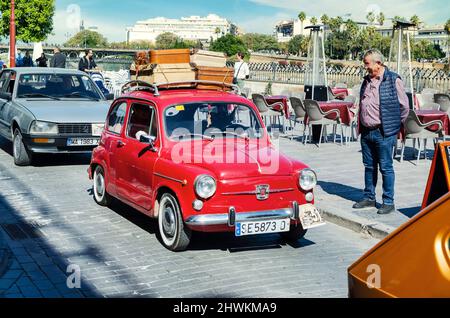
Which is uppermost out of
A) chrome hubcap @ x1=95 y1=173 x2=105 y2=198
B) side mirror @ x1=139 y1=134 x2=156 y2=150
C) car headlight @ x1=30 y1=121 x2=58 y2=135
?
side mirror @ x1=139 y1=134 x2=156 y2=150

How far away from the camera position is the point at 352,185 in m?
10.0

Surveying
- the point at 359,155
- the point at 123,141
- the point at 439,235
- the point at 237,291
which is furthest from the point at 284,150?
the point at 439,235

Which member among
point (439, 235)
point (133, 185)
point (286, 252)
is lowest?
point (286, 252)

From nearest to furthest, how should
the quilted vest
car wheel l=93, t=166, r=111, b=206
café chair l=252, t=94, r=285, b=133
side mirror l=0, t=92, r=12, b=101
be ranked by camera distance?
1. the quilted vest
2. car wheel l=93, t=166, r=111, b=206
3. side mirror l=0, t=92, r=12, b=101
4. café chair l=252, t=94, r=285, b=133

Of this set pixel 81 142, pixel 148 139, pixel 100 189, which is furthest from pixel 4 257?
pixel 81 142

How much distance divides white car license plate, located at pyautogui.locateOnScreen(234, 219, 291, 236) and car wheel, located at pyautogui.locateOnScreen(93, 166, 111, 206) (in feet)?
9.50

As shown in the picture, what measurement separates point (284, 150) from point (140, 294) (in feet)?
29.5

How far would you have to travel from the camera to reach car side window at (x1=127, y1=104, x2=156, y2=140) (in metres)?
7.38

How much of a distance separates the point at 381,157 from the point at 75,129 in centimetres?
575

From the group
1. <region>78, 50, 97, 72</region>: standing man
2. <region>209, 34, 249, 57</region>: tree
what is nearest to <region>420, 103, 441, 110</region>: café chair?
<region>78, 50, 97, 72</region>: standing man

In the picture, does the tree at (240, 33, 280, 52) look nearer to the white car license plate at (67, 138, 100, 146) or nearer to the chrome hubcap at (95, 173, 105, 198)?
the white car license plate at (67, 138, 100, 146)

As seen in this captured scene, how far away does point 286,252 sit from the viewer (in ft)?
21.9

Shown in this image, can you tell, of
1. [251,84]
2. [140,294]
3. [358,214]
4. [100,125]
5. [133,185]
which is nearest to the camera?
[140,294]

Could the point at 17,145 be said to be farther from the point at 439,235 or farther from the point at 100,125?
the point at 439,235
